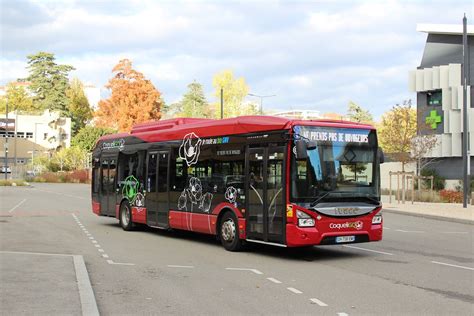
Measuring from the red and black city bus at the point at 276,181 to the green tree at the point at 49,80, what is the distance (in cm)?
9500

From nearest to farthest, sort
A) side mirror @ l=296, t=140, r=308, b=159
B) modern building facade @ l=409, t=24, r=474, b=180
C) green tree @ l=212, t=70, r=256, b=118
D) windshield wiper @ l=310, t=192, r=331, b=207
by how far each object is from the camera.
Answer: side mirror @ l=296, t=140, r=308, b=159 < windshield wiper @ l=310, t=192, r=331, b=207 < modern building facade @ l=409, t=24, r=474, b=180 < green tree @ l=212, t=70, r=256, b=118

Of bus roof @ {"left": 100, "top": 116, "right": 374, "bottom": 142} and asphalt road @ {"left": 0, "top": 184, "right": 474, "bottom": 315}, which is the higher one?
bus roof @ {"left": 100, "top": 116, "right": 374, "bottom": 142}

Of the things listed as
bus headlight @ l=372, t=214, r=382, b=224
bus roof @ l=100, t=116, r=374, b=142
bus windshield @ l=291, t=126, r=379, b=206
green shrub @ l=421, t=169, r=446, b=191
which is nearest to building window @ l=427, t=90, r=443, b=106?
green shrub @ l=421, t=169, r=446, b=191

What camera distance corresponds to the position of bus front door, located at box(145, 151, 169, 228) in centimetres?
1625

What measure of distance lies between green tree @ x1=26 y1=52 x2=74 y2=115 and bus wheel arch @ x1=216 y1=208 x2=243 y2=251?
96.6 meters

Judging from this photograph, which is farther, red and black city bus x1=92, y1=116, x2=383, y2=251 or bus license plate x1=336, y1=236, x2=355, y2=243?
bus license plate x1=336, y1=236, x2=355, y2=243

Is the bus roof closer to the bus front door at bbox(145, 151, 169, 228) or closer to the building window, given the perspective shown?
the bus front door at bbox(145, 151, 169, 228)

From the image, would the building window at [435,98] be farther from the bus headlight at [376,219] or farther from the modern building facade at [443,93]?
the bus headlight at [376,219]

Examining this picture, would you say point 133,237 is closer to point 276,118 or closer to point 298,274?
point 276,118

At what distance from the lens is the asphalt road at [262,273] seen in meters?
7.84

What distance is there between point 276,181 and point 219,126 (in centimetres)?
271

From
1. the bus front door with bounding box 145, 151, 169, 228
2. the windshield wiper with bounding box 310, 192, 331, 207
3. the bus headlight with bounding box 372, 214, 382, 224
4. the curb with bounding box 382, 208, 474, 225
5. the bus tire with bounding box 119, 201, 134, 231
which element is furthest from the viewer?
the curb with bounding box 382, 208, 474, 225

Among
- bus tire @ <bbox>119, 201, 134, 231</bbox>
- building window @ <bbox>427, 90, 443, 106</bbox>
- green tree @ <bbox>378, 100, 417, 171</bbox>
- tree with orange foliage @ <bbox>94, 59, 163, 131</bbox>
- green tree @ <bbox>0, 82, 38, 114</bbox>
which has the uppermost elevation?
green tree @ <bbox>0, 82, 38, 114</bbox>

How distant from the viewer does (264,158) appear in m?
12.5
